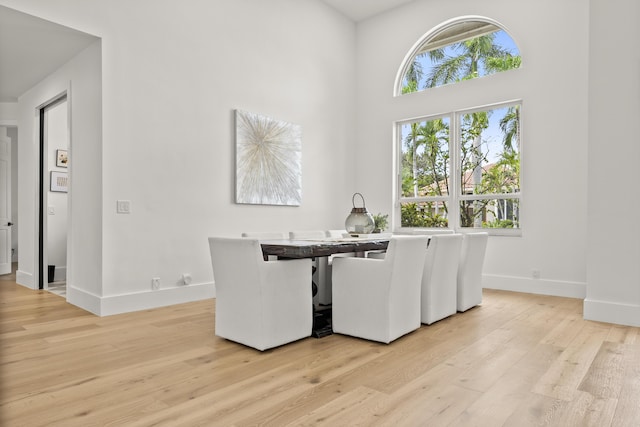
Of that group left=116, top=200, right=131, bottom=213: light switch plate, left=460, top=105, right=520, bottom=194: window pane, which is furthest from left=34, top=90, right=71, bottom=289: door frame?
left=460, top=105, right=520, bottom=194: window pane

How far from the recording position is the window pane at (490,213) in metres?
5.10

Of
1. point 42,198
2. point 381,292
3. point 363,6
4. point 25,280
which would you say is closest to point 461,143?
point 363,6

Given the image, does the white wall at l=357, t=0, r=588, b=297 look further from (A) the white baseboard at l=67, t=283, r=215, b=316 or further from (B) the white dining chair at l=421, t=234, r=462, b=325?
(A) the white baseboard at l=67, t=283, r=215, b=316

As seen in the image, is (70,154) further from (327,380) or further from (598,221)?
(598,221)

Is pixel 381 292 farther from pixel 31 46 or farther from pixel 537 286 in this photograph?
pixel 31 46

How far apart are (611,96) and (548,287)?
85.8 inches

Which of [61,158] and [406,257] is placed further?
[61,158]

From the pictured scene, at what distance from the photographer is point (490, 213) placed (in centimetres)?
527

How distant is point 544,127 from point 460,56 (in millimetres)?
1530

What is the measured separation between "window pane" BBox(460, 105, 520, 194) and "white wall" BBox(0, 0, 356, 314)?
207 centimetres

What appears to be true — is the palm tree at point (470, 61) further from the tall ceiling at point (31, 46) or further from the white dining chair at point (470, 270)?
the tall ceiling at point (31, 46)

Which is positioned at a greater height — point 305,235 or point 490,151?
point 490,151

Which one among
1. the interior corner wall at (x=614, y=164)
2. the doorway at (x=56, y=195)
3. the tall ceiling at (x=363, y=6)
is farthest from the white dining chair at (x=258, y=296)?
the tall ceiling at (x=363, y=6)

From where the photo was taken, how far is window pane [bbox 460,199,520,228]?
5102 millimetres
